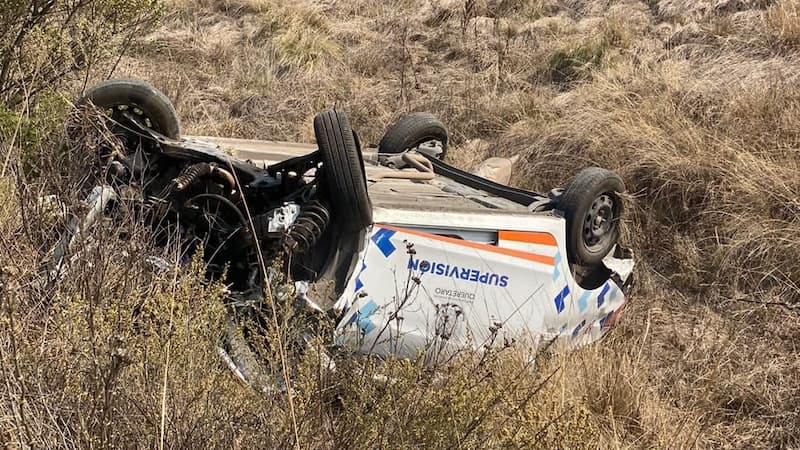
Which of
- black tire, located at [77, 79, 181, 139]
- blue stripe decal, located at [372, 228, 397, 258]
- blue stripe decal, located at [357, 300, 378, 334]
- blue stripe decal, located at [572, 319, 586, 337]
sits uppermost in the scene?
black tire, located at [77, 79, 181, 139]

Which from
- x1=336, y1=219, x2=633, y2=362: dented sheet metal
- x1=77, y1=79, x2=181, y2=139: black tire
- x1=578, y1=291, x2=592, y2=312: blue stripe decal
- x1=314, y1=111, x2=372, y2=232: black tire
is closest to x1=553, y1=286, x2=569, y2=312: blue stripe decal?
x1=336, y1=219, x2=633, y2=362: dented sheet metal

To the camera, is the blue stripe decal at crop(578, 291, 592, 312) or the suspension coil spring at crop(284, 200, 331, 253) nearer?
the suspension coil spring at crop(284, 200, 331, 253)

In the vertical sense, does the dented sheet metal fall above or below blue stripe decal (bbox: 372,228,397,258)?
below

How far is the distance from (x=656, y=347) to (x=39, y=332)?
2956mm

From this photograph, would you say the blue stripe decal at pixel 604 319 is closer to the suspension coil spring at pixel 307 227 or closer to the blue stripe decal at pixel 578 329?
the blue stripe decal at pixel 578 329

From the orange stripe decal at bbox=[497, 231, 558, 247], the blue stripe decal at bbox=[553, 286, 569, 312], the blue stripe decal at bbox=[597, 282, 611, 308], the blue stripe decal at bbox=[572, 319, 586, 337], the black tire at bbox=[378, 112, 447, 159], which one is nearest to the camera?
the orange stripe decal at bbox=[497, 231, 558, 247]

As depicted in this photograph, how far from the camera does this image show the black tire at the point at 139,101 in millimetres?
3836

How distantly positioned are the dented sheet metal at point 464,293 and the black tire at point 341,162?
18 cm

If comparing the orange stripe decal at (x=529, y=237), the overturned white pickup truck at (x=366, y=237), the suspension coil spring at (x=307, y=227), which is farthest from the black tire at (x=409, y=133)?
the suspension coil spring at (x=307, y=227)

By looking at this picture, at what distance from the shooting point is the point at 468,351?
276 cm

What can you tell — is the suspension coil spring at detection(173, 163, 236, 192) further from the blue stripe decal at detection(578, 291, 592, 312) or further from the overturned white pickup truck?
the blue stripe decal at detection(578, 291, 592, 312)

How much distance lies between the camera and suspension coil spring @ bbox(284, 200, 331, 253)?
9.83ft

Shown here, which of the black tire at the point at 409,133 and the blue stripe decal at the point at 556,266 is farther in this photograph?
the black tire at the point at 409,133

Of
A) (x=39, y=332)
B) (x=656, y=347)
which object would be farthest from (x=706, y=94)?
(x=39, y=332)
